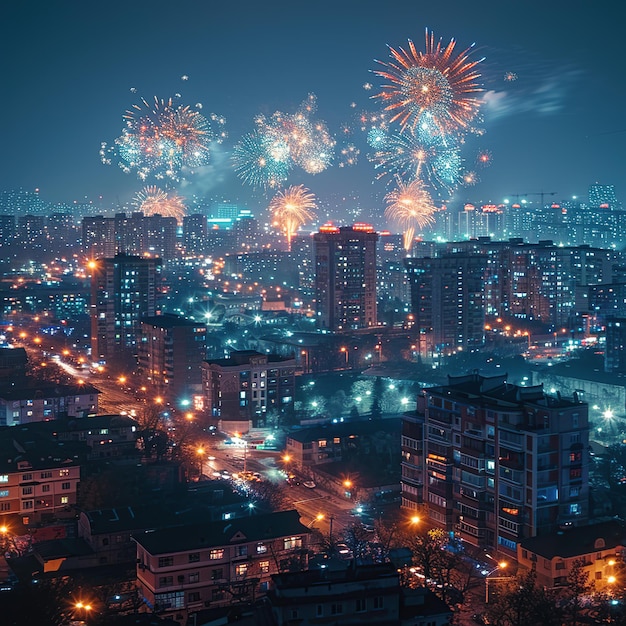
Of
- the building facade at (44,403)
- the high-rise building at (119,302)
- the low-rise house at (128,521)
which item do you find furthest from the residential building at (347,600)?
the high-rise building at (119,302)

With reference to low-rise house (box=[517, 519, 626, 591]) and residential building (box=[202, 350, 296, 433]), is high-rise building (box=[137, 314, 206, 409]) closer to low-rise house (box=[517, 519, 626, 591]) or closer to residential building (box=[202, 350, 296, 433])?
residential building (box=[202, 350, 296, 433])

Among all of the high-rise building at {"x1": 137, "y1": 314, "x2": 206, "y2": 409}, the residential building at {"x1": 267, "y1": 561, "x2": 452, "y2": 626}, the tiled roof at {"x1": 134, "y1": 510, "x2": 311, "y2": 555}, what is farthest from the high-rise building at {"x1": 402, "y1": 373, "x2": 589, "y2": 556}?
the high-rise building at {"x1": 137, "y1": 314, "x2": 206, "y2": 409}

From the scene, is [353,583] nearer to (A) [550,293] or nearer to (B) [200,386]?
(B) [200,386]

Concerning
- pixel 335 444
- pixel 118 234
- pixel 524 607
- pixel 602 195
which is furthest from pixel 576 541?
pixel 602 195

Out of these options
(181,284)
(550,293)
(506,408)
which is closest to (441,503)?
(506,408)

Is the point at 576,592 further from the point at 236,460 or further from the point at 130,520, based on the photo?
the point at 236,460

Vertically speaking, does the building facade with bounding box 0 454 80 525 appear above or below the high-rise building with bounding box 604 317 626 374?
below

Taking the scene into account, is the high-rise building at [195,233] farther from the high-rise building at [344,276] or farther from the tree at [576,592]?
the tree at [576,592]
